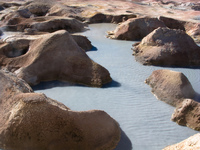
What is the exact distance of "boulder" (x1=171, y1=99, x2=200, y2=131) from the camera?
11.7 feet

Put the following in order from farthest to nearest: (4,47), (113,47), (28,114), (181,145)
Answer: (113,47)
(4,47)
(28,114)
(181,145)

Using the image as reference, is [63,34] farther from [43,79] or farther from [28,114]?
[28,114]

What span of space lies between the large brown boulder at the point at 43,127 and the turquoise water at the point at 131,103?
1.76 ft

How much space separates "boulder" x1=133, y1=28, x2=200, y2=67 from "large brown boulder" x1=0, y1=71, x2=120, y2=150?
403 cm

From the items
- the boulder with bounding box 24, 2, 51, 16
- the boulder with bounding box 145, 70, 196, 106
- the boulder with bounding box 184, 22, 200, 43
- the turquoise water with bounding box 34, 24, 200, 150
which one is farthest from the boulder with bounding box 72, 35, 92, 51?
the boulder with bounding box 24, 2, 51, 16

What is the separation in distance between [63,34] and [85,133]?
296cm

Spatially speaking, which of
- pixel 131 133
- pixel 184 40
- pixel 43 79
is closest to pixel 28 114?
pixel 131 133

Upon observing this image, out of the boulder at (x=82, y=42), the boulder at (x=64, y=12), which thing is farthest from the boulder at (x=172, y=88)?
the boulder at (x=64, y=12)

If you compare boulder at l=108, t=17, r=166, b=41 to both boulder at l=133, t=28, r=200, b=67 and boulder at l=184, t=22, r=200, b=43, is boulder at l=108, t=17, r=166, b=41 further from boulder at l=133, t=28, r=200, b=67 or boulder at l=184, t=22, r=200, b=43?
boulder at l=133, t=28, r=200, b=67

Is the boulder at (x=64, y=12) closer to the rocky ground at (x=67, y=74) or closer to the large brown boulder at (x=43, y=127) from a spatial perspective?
the rocky ground at (x=67, y=74)

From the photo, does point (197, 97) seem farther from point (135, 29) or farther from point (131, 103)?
point (135, 29)

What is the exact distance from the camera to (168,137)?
3391 millimetres

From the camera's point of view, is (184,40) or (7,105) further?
(184,40)

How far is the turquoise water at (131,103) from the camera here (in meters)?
3.36
